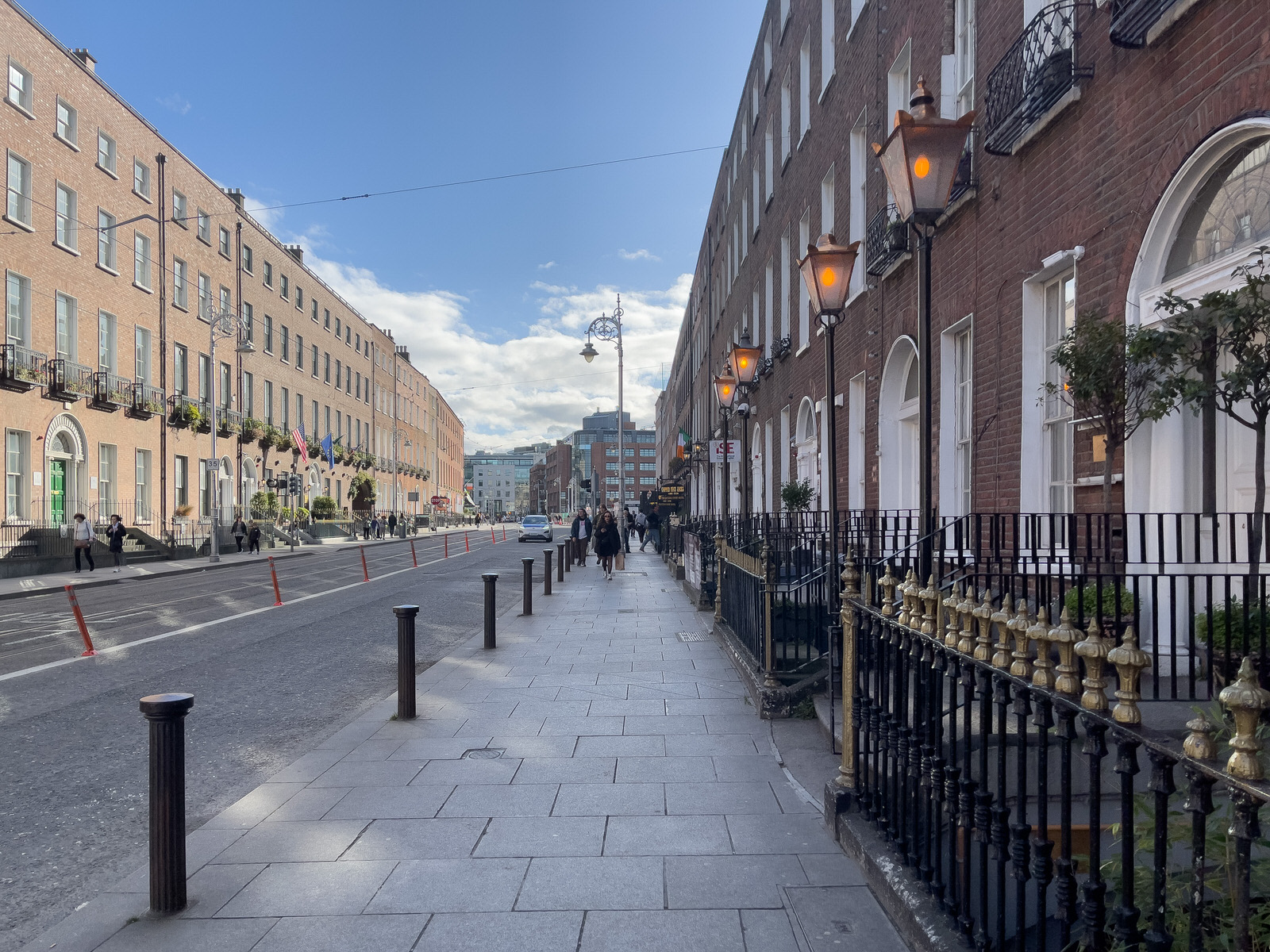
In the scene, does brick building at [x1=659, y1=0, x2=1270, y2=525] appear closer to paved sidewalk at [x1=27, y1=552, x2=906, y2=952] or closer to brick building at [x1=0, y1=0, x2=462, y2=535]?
paved sidewalk at [x1=27, y1=552, x2=906, y2=952]

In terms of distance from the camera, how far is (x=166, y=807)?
11.6 feet

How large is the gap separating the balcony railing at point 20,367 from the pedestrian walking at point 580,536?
620 inches

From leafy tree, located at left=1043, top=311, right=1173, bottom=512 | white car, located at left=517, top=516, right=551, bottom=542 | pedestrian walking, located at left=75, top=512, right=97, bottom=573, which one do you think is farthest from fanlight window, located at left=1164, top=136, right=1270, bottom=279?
white car, located at left=517, top=516, right=551, bottom=542

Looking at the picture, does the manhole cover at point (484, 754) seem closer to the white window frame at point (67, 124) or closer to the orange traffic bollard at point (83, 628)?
the orange traffic bollard at point (83, 628)

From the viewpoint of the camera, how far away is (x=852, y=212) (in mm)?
14023

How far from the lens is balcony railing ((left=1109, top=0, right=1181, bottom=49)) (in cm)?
596

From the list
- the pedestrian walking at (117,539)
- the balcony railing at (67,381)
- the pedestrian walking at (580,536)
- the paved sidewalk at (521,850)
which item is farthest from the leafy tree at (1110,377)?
the balcony railing at (67,381)

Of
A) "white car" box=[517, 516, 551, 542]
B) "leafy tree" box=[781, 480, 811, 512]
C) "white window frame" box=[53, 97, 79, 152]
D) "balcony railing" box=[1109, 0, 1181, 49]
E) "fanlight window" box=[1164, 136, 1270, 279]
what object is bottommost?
"white car" box=[517, 516, 551, 542]

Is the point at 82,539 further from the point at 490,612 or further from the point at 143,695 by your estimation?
the point at 143,695

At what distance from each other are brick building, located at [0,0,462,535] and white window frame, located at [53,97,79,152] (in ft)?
0.18

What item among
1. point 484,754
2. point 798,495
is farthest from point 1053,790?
point 798,495

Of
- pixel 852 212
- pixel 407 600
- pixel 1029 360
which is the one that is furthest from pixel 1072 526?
pixel 407 600

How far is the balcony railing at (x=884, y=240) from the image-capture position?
1107 cm

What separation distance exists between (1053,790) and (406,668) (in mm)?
4566
